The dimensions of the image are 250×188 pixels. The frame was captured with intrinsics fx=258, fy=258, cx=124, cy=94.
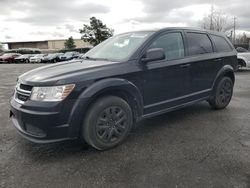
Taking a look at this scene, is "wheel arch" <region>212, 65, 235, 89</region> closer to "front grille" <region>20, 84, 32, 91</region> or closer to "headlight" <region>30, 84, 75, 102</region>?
"headlight" <region>30, 84, 75, 102</region>

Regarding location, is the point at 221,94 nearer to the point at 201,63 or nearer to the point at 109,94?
the point at 201,63

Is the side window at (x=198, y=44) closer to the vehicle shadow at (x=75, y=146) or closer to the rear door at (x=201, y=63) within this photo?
the rear door at (x=201, y=63)

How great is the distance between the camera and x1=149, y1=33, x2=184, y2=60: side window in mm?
4306

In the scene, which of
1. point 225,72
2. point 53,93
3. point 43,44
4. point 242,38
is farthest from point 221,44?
point 43,44

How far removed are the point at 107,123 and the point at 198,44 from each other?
2.55 meters

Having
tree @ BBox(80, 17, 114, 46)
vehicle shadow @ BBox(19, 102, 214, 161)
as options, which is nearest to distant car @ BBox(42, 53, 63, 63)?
tree @ BBox(80, 17, 114, 46)

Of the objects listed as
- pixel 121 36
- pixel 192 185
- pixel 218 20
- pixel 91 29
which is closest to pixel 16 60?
pixel 91 29

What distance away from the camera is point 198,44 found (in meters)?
5.00

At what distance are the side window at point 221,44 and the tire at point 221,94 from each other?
2.06 feet

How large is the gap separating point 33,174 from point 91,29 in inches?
1941

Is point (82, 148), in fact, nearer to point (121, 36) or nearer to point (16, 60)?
point (121, 36)

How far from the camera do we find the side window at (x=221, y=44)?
5466 millimetres

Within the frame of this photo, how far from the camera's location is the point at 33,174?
303 cm

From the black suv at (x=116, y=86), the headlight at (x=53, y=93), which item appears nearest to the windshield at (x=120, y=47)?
the black suv at (x=116, y=86)
